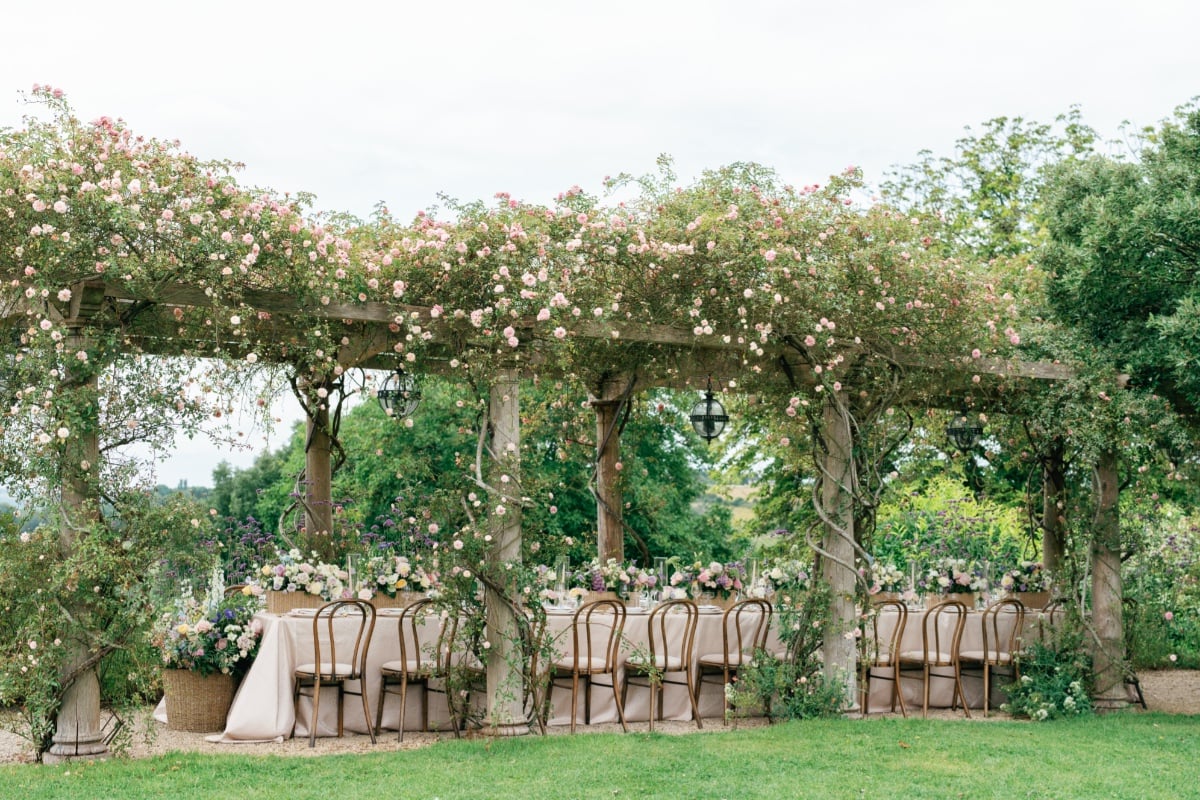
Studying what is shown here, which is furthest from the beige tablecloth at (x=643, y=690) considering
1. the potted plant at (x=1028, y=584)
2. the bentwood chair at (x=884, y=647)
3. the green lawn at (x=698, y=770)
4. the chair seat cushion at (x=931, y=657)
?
the potted plant at (x=1028, y=584)

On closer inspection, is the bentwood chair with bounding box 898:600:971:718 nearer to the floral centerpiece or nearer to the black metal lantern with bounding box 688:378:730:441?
the black metal lantern with bounding box 688:378:730:441

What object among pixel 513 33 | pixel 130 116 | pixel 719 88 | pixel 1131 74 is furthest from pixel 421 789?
pixel 1131 74

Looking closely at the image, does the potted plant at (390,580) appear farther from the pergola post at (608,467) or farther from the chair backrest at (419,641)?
the pergola post at (608,467)

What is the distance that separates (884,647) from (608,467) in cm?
245

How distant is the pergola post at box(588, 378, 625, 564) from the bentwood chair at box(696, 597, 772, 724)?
1.36 meters

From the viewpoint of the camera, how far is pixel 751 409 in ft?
29.4

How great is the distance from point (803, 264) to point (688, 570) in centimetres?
239

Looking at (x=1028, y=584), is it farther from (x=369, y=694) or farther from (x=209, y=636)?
(x=209, y=636)

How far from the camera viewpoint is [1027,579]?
9.06 meters

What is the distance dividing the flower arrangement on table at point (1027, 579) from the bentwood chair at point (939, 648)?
2.25ft

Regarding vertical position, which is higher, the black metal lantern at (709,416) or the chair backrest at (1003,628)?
the black metal lantern at (709,416)

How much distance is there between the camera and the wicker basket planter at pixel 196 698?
7152mm

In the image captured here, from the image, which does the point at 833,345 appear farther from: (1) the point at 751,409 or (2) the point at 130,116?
(2) the point at 130,116

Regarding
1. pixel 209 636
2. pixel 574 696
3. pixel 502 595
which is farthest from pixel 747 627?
pixel 209 636
